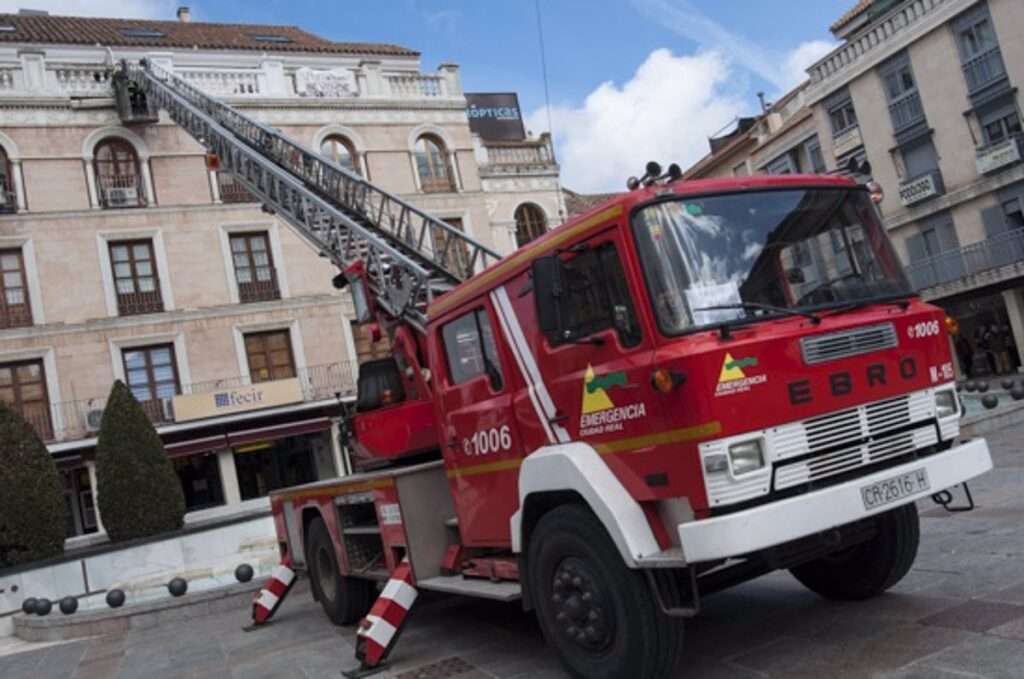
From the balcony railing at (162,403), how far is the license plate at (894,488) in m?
20.7

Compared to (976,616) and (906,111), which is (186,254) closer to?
(906,111)

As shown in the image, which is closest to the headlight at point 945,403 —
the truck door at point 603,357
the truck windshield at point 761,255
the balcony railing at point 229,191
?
the truck windshield at point 761,255

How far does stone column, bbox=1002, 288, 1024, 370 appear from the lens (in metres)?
28.2

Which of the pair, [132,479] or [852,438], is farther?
[132,479]

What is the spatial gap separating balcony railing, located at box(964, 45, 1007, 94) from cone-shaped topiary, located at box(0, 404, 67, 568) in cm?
2790

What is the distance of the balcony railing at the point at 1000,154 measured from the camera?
26969mm

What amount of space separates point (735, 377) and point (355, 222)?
7482 millimetres

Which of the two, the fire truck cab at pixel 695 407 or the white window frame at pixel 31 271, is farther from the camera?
the white window frame at pixel 31 271

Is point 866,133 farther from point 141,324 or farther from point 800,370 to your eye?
point 800,370

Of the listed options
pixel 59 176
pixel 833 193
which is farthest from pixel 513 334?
pixel 59 176

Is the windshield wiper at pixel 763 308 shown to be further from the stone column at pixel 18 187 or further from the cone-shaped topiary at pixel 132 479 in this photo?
the stone column at pixel 18 187

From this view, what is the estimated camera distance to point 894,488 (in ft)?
15.7

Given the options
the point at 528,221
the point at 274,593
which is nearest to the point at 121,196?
the point at 528,221

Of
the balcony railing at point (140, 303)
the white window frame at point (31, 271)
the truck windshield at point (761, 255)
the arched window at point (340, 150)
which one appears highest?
the arched window at point (340, 150)
